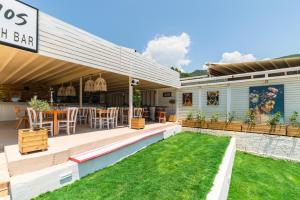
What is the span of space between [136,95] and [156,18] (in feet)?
25.6

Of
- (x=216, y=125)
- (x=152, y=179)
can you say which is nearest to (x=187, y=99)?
(x=216, y=125)

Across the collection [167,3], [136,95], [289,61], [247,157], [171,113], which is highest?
[167,3]

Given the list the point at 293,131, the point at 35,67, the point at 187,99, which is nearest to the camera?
the point at 35,67

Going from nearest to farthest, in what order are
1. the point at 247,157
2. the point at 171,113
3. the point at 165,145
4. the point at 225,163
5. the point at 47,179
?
1. the point at 47,179
2. the point at 225,163
3. the point at 165,145
4. the point at 247,157
5. the point at 171,113

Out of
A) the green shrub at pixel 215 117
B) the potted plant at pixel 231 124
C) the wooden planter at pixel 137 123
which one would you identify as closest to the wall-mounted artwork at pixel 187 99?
the green shrub at pixel 215 117

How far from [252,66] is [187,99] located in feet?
15.0

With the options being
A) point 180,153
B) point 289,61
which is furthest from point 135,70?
point 289,61

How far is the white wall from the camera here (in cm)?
826

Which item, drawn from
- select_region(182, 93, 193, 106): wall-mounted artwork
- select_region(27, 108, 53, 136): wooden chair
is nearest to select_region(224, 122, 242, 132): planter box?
select_region(182, 93, 193, 106): wall-mounted artwork

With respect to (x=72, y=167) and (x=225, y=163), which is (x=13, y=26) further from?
(x=225, y=163)

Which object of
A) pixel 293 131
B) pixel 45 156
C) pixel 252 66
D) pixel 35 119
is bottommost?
pixel 293 131

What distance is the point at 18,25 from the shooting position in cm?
366

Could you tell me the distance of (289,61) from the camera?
10141mm

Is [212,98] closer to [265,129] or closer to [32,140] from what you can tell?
[265,129]
